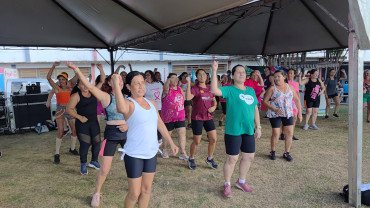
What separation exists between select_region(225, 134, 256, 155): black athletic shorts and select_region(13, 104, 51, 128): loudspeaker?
7.74 m

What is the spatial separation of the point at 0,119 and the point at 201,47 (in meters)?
8.31

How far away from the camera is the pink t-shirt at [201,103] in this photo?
4453 mm

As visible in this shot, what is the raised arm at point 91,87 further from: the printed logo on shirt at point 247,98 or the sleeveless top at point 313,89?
the sleeveless top at point 313,89

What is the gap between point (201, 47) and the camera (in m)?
→ 11.8

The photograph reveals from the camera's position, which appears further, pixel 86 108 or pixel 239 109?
pixel 86 108

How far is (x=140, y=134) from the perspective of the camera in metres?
2.40

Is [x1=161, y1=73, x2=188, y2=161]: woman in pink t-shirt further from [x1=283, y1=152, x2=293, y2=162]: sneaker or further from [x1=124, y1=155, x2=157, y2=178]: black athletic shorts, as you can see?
[x1=124, y1=155, x2=157, y2=178]: black athletic shorts

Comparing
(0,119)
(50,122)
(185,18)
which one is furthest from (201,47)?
(0,119)

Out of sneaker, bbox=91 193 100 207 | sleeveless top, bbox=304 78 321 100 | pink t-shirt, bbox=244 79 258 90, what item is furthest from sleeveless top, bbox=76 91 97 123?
sleeveless top, bbox=304 78 321 100

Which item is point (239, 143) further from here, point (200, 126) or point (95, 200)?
point (95, 200)

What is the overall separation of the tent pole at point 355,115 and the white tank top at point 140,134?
246 cm

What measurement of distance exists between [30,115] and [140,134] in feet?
26.1

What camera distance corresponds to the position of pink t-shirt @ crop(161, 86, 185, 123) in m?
4.79

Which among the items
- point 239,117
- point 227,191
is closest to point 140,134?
point 239,117
